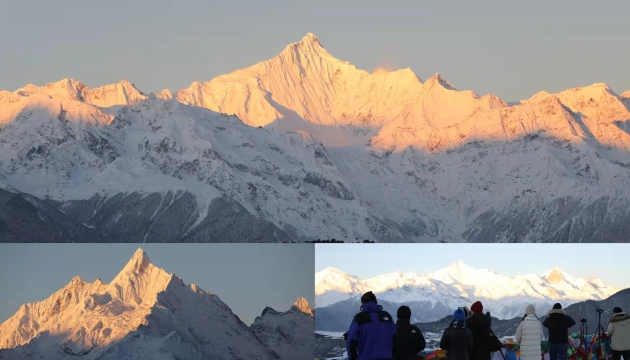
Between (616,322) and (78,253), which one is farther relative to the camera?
(78,253)

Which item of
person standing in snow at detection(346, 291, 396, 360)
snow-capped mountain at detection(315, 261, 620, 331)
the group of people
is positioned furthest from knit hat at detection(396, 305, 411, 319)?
snow-capped mountain at detection(315, 261, 620, 331)

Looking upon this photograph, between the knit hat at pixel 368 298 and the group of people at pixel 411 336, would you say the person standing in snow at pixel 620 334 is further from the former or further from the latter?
the knit hat at pixel 368 298

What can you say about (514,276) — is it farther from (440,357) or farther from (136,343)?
(136,343)

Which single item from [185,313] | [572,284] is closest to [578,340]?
[572,284]

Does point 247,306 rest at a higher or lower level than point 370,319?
higher

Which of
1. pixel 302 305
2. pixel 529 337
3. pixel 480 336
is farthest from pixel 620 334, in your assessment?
pixel 302 305

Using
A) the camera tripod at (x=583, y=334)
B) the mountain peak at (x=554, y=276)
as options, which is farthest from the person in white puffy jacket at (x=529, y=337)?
the mountain peak at (x=554, y=276)
